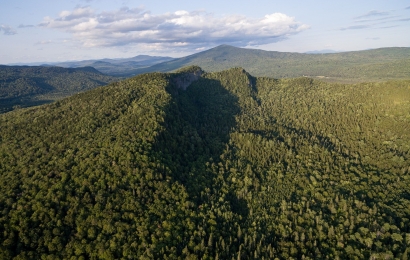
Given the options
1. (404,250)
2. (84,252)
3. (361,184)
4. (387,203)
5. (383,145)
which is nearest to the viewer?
(84,252)

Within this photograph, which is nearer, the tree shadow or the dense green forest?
the dense green forest

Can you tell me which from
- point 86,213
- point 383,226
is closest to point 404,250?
point 383,226

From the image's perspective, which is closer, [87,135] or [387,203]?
[387,203]

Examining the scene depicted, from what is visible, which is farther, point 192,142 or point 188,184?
point 192,142

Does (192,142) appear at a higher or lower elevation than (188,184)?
higher

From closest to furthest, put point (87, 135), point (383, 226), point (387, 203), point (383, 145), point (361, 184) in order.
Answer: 1. point (383, 226)
2. point (387, 203)
3. point (361, 184)
4. point (87, 135)
5. point (383, 145)

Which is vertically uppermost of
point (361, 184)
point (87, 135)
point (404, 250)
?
point (87, 135)

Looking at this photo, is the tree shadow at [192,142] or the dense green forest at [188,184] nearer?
the dense green forest at [188,184]

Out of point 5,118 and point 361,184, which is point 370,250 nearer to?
point 361,184
